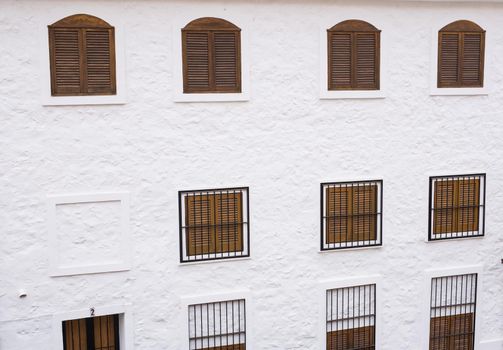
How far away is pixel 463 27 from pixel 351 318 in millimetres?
6259

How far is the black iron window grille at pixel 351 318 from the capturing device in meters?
12.0

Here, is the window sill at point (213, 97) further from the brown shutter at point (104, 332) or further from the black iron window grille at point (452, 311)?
the black iron window grille at point (452, 311)

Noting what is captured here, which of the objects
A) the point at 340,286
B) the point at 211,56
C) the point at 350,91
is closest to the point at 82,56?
the point at 211,56

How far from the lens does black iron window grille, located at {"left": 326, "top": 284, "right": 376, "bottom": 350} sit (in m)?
12.0

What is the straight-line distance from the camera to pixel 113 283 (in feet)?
35.2

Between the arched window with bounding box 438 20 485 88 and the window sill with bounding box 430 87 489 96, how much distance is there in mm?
121

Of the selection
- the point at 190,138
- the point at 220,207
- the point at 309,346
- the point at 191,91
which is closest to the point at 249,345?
the point at 309,346

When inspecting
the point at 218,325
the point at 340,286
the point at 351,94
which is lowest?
the point at 218,325

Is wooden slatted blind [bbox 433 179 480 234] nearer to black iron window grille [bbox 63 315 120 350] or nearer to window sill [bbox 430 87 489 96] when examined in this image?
window sill [bbox 430 87 489 96]

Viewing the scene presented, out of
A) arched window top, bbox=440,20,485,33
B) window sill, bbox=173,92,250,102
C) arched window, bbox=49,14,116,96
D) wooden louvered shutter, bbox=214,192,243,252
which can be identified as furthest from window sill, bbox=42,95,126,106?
arched window top, bbox=440,20,485,33

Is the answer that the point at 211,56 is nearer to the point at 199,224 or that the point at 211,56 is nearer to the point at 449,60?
the point at 199,224

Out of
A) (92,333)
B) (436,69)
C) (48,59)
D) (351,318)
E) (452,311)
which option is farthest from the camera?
(452,311)

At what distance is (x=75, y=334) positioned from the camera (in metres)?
10.9

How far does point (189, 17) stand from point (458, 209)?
21.8ft
